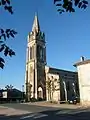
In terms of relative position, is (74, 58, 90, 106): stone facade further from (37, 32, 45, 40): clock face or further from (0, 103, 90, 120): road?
(37, 32, 45, 40): clock face

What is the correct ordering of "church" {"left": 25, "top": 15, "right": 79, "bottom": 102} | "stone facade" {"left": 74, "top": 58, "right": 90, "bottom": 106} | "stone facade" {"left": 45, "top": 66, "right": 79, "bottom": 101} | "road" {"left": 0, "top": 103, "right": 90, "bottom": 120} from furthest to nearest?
"church" {"left": 25, "top": 15, "right": 79, "bottom": 102} → "stone facade" {"left": 45, "top": 66, "right": 79, "bottom": 101} → "stone facade" {"left": 74, "top": 58, "right": 90, "bottom": 106} → "road" {"left": 0, "top": 103, "right": 90, "bottom": 120}

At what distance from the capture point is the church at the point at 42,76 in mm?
64887

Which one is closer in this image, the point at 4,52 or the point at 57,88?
the point at 4,52

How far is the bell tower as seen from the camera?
78375mm

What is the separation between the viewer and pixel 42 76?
81000mm

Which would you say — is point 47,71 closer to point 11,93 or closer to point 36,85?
point 36,85

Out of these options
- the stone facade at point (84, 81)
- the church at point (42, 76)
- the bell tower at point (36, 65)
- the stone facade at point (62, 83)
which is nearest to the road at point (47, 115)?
the stone facade at point (84, 81)

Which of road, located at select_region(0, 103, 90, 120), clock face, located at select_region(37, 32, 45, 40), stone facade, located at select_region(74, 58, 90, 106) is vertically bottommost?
road, located at select_region(0, 103, 90, 120)

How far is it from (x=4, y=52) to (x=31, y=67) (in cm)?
8038

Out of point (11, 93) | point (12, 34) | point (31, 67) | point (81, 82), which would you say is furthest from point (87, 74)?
point (11, 93)

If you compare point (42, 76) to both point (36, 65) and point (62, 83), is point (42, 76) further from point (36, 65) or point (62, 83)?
point (62, 83)

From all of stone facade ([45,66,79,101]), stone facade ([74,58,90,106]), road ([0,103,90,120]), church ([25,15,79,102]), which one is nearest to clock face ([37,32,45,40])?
church ([25,15,79,102])

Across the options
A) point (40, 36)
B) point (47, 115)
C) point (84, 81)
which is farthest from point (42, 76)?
point (47, 115)

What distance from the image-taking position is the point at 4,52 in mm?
3594
